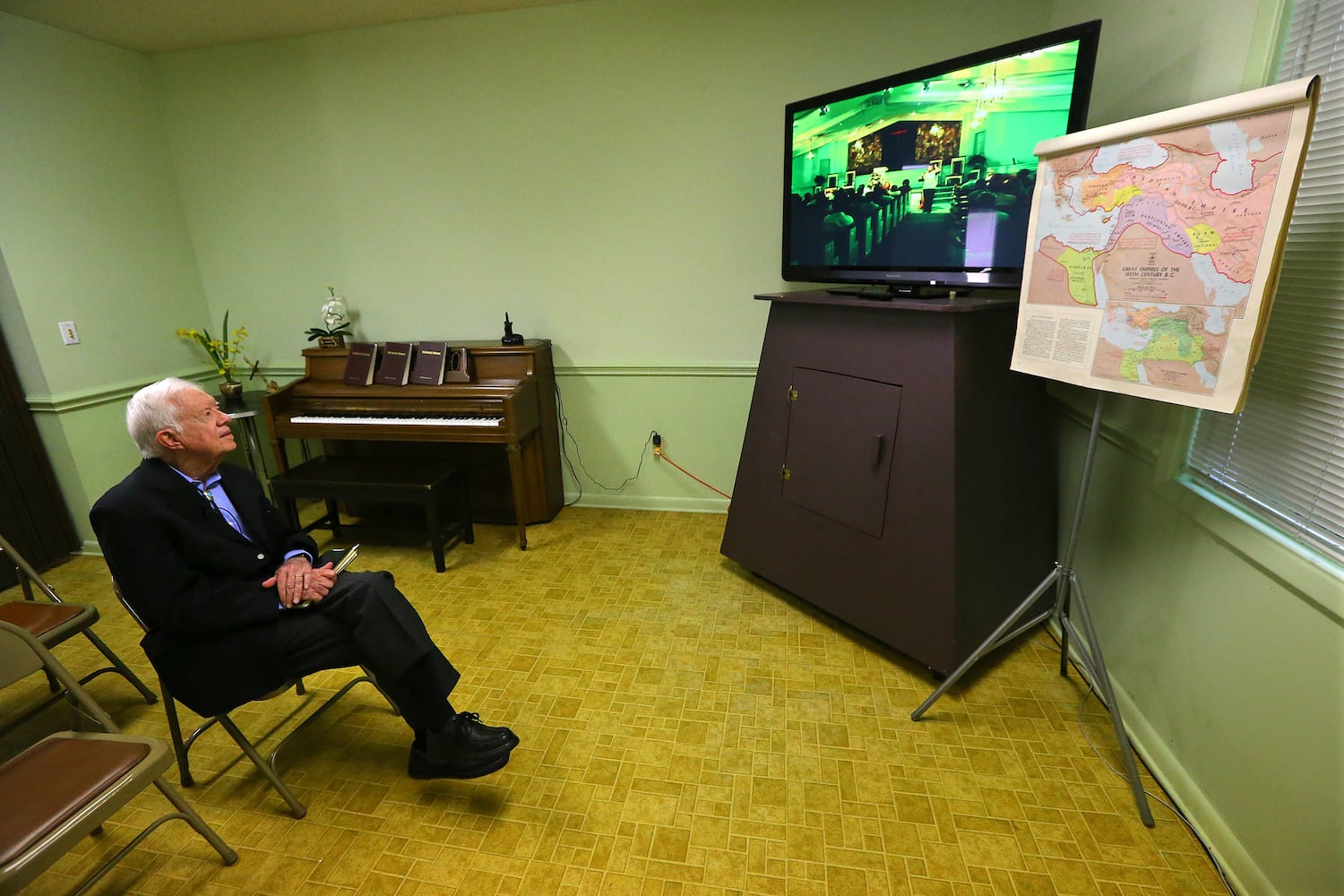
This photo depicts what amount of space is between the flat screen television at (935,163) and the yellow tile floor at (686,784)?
1.45 metres

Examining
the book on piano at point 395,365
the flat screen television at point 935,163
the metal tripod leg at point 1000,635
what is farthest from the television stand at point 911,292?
the book on piano at point 395,365

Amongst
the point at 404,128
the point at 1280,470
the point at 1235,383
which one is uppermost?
the point at 404,128

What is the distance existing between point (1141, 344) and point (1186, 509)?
53cm

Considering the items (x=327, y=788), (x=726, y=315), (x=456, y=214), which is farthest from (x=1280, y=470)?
(x=456, y=214)

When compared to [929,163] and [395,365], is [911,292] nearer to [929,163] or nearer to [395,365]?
[929,163]

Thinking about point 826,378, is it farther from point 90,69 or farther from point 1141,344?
point 90,69

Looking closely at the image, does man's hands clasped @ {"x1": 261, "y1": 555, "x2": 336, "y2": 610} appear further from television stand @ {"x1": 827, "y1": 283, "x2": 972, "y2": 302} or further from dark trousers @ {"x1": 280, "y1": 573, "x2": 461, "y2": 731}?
television stand @ {"x1": 827, "y1": 283, "x2": 972, "y2": 302}

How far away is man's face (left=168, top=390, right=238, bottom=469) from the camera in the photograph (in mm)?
1532

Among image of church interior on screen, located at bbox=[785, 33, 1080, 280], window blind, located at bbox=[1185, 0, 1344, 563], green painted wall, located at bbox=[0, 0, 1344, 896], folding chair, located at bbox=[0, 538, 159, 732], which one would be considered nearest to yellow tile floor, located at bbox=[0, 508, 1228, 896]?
folding chair, located at bbox=[0, 538, 159, 732]

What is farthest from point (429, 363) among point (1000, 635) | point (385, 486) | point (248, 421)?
point (1000, 635)

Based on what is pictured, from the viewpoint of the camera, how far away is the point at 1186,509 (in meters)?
1.65

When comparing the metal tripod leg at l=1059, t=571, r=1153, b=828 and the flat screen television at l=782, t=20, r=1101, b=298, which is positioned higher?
the flat screen television at l=782, t=20, r=1101, b=298

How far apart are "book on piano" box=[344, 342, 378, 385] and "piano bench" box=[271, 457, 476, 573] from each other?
1.39ft

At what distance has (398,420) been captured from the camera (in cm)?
306
